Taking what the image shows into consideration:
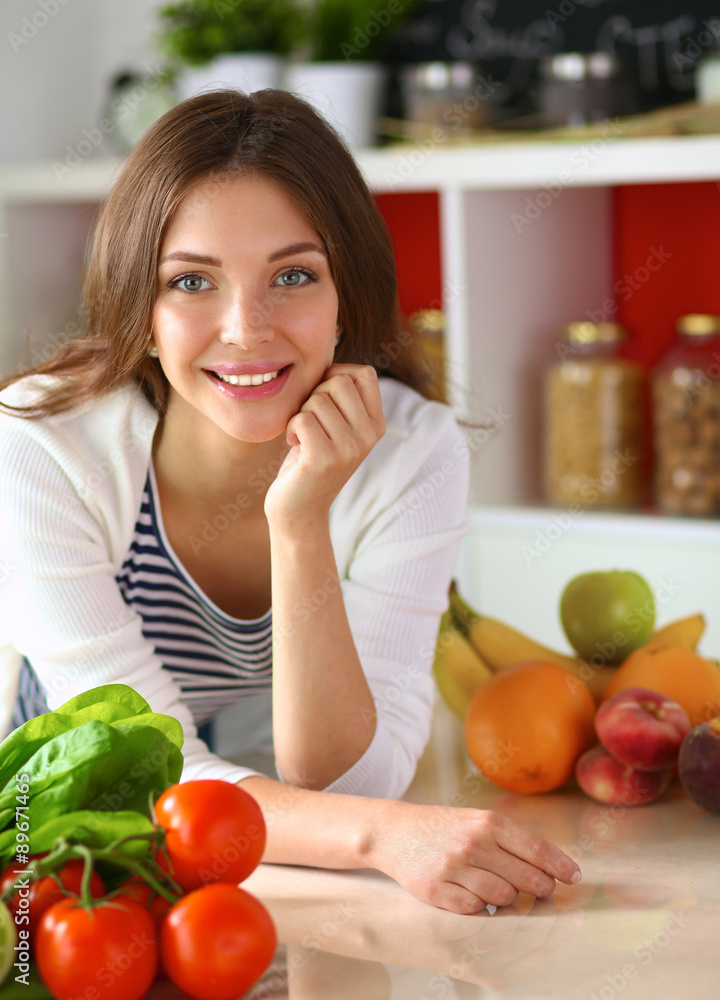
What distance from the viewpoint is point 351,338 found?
3.63 ft

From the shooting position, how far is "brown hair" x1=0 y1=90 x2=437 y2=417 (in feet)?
3.14

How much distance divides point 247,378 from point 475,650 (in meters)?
0.32

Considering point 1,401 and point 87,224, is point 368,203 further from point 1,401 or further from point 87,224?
Answer: point 87,224

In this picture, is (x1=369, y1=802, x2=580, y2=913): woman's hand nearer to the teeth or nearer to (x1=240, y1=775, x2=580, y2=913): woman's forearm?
(x1=240, y1=775, x2=580, y2=913): woman's forearm

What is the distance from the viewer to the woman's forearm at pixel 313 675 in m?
0.95

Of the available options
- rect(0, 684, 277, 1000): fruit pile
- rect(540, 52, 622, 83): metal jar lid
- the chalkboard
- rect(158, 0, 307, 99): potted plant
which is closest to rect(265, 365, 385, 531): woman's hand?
rect(0, 684, 277, 1000): fruit pile

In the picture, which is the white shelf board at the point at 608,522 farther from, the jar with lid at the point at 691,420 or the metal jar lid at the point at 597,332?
the metal jar lid at the point at 597,332

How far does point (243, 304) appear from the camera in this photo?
0.93 metres

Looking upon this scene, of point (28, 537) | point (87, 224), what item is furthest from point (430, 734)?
point (87, 224)

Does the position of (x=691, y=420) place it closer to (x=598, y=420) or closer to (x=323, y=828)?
(x=598, y=420)

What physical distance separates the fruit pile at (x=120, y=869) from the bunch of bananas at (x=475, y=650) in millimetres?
421

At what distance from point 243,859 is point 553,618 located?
5.15 ft
